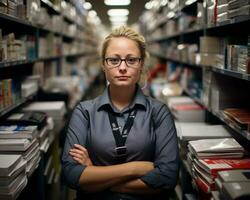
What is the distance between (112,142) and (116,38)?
595 millimetres

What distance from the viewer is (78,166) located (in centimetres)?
180

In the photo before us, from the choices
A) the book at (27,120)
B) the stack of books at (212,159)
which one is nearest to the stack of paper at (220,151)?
the stack of books at (212,159)

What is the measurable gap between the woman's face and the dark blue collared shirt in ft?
0.48

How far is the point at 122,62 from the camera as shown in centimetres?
190

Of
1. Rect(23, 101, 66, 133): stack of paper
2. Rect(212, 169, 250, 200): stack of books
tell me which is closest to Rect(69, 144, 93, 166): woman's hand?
Rect(212, 169, 250, 200): stack of books

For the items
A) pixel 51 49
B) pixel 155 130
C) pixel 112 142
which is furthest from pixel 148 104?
pixel 51 49

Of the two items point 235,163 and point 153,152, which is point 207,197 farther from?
point 153,152

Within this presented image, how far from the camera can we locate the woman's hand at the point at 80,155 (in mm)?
1832

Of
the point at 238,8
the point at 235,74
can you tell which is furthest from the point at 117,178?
the point at 238,8

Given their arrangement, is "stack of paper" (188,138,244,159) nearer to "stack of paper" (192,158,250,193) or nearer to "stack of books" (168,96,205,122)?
"stack of paper" (192,158,250,193)

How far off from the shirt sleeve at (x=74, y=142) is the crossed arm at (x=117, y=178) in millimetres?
32

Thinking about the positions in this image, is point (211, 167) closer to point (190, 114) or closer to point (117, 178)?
point (117, 178)

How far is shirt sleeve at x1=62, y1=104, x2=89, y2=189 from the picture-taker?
5.83 feet

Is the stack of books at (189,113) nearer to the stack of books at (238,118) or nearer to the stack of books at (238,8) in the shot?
the stack of books at (238,118)
